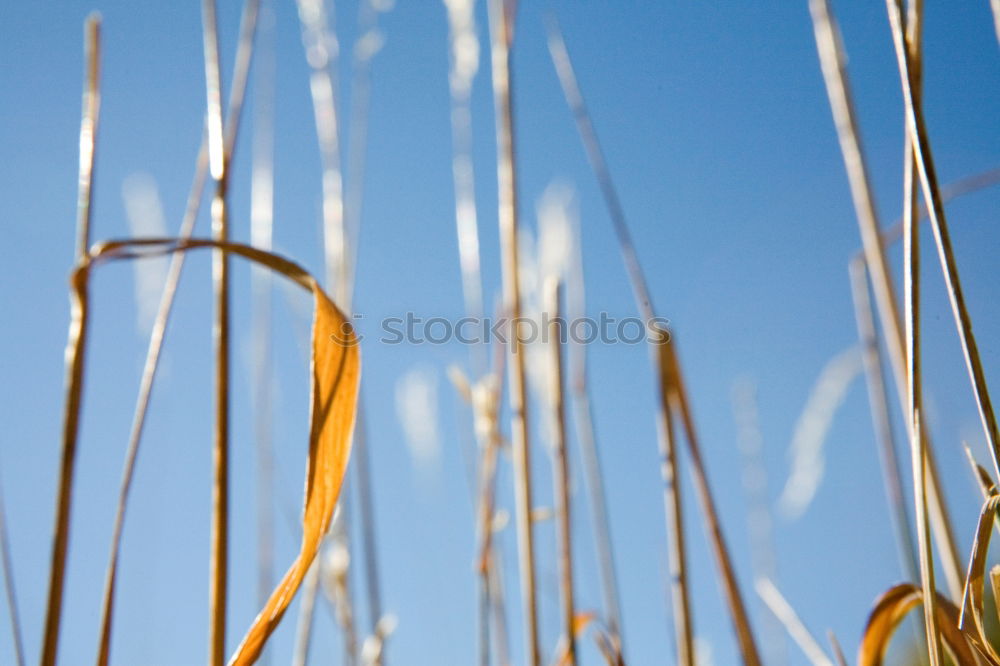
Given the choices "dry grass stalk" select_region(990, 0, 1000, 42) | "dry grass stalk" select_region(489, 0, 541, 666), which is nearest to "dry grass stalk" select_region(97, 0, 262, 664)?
"dry grass stalk" select_region(489, 0, 541, 666)

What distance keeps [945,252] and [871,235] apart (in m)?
0.35

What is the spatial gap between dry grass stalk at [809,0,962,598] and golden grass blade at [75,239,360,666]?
18.2 inches

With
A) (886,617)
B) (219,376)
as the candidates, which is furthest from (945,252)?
(219,376)

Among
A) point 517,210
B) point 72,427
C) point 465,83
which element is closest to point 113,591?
point 72,427

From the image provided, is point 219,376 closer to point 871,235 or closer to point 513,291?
point 513,291

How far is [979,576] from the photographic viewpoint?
340mm

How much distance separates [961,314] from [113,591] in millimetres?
389

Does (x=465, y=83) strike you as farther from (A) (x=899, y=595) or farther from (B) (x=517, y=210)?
(A) (x=899, y=595)

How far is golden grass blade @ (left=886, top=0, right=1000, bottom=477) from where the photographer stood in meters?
0.32

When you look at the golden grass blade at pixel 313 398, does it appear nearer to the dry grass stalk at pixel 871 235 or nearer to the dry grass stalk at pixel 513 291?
the dry grass stalk at pixel 513 291

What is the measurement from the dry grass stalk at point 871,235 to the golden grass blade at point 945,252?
Result: 29 cm

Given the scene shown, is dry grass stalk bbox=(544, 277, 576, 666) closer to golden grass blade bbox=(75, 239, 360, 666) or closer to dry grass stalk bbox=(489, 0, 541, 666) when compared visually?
dry grass stalk bbox=(489, 0, 541, 666)

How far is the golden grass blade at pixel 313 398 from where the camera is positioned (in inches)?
12.7

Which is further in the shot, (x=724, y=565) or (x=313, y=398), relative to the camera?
(x=724, y=565)
